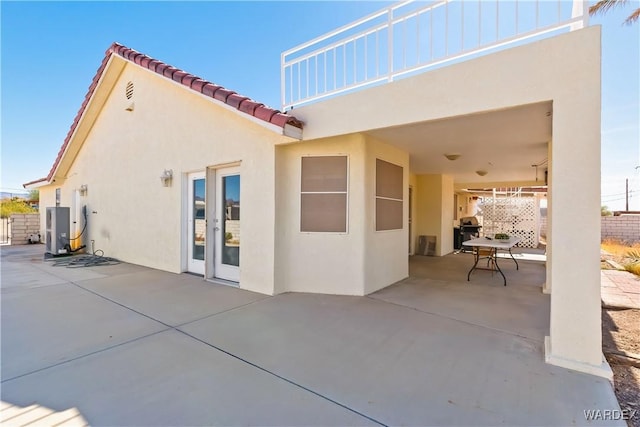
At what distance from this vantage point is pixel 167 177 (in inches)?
286

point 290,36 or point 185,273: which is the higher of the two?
point 290,36

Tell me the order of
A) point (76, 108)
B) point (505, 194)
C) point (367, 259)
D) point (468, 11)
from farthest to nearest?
point (505, 194) < point (76, 108) < point (367, 259) < point (468, 11)

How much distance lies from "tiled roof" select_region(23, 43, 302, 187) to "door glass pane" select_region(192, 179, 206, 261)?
6.91 feet

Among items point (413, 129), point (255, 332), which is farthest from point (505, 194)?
point (255, 332)

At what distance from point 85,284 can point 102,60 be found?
736 cm

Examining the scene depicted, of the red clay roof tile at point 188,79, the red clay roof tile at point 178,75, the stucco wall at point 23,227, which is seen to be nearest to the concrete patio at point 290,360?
the red clay roof tile at point 188,79

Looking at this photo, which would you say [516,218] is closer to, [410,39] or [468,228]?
[468,228]

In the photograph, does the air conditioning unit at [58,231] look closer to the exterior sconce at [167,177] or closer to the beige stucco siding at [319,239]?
the exterior sconce at [167,177]

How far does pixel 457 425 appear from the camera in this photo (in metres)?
2.05

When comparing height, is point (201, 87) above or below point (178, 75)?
below

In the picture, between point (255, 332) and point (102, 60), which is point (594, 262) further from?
point (102, 60)

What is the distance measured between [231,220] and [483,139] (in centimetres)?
510

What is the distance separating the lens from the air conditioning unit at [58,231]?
9.95 m

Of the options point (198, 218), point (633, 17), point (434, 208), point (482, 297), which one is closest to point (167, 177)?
point (198, 218)
